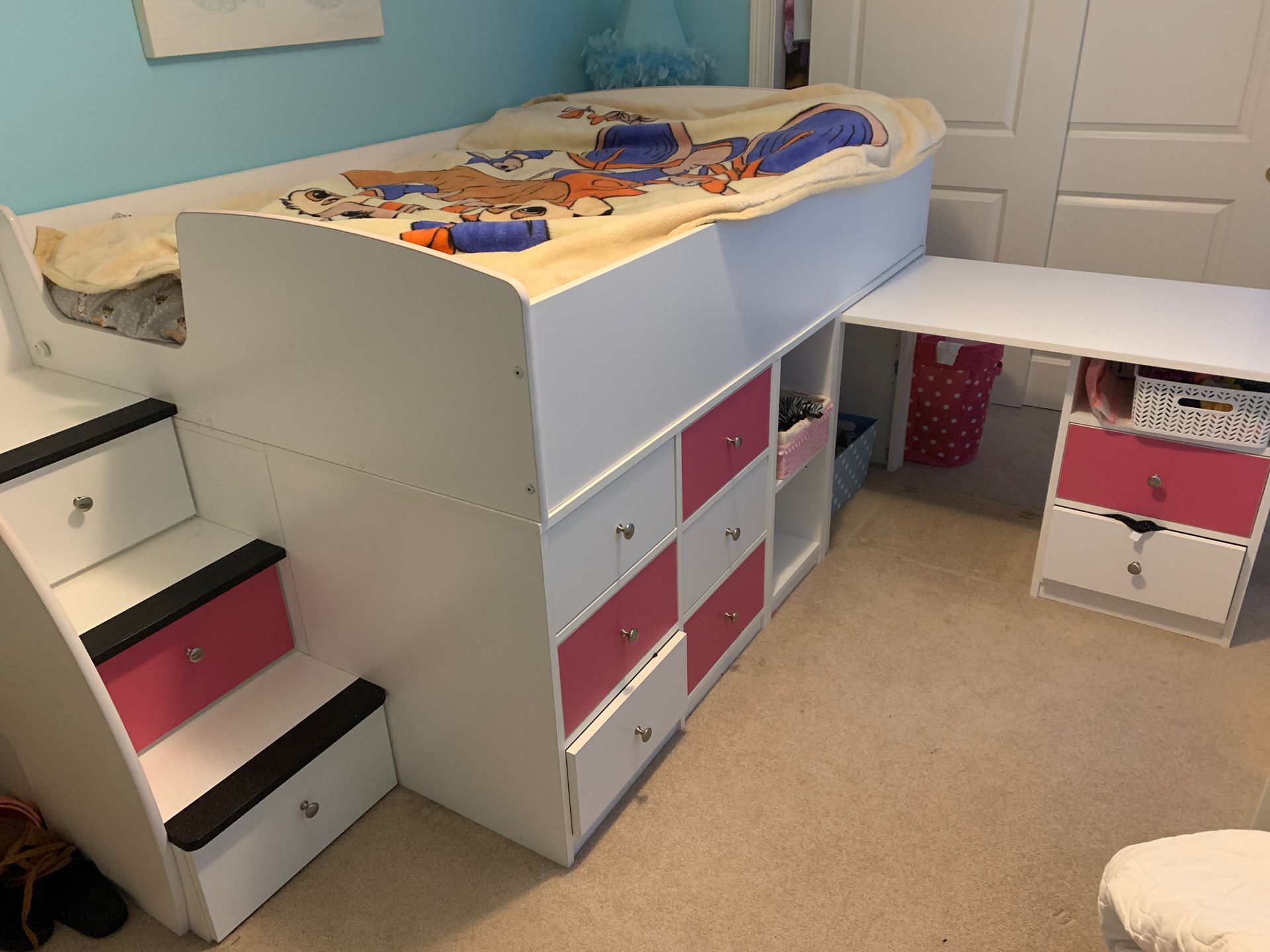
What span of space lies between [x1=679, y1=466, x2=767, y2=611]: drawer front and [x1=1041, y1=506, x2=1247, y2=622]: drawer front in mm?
653

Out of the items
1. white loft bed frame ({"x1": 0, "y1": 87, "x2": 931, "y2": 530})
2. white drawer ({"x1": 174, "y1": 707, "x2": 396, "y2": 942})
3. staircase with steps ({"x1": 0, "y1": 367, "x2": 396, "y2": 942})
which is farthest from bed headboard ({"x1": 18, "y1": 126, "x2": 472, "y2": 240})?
white drawer ({"x1": 174, "y1": 707, "x2": 396, "y2": 942})

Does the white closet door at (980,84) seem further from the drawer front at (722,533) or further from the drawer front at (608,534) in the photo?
the drawer front at (608,534)

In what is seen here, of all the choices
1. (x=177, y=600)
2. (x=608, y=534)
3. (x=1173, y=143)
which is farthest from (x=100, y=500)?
(x=1173, y=143)

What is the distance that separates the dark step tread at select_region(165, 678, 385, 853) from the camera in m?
1.32

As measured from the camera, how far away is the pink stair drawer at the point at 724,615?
1.80 meters

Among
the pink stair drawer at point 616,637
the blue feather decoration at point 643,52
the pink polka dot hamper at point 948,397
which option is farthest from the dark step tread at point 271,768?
the blue feather decoration at point 643,52

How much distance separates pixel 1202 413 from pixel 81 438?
1.93m

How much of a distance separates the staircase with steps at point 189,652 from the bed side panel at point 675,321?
61cm

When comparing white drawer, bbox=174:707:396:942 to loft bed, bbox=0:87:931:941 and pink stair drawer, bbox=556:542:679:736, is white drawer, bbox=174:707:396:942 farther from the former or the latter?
pink stair drawer, bbox=556:542:679:736

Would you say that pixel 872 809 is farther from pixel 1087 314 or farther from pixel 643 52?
pixel 643 52

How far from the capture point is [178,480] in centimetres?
164

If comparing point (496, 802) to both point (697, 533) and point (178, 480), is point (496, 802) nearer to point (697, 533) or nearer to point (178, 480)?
point (697, 533)

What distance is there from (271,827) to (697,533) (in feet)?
2.68

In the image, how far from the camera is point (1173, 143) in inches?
102
